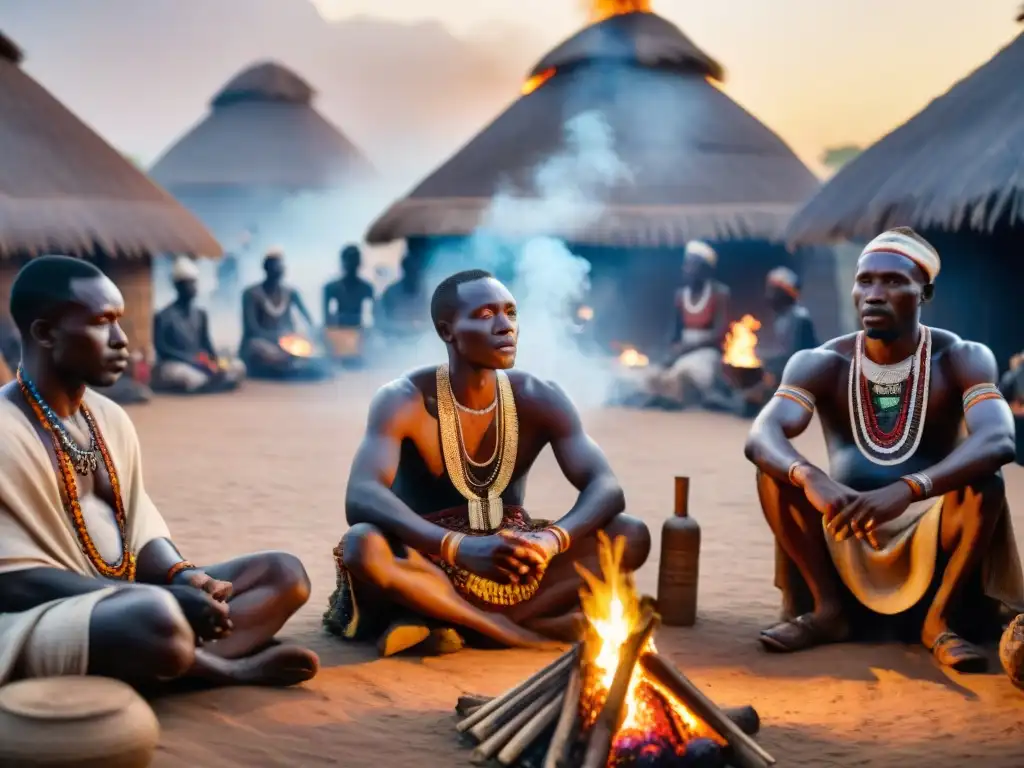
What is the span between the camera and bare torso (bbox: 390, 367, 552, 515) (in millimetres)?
5070

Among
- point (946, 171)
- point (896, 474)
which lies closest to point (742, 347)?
point (946, 171)

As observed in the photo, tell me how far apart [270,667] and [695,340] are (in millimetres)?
9649

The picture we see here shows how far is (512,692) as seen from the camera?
150 inches

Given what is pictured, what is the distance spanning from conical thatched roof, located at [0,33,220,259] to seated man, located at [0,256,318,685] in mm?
9892

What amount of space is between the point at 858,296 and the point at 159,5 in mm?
32230

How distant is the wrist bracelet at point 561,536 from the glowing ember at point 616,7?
14382mm

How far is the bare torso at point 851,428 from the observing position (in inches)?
199

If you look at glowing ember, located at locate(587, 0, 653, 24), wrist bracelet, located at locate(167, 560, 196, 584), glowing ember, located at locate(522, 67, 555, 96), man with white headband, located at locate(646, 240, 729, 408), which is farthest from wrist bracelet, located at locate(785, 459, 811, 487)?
glowing ember, located at locate(587, 0, 653, 24)

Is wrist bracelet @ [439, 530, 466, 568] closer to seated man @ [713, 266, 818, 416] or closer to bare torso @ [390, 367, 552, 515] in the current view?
bare torso @ [390, 367, 552, 515]

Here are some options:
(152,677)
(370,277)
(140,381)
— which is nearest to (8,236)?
(140,381)

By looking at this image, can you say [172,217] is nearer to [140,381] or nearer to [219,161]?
[140,381]

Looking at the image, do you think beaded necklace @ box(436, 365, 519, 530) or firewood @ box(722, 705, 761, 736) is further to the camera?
beaded necklace @ box(436, 365, 519, 530)

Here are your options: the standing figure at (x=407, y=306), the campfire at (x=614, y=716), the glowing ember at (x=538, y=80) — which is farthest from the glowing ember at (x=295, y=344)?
the campfire at (x=614, y=716)

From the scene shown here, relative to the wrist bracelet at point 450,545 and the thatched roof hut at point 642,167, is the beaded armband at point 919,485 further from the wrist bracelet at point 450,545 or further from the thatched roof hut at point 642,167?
the thatched roof hut at point 642,167
